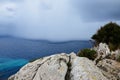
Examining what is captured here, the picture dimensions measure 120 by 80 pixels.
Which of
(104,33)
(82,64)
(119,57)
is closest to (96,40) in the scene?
(104,33)

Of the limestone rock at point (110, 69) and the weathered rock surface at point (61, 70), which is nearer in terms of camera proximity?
the weathered rock surface at point (61, 70)

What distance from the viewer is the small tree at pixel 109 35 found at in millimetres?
48875

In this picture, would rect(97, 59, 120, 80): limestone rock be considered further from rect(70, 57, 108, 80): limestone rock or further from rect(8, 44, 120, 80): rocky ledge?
rect(70, 57, 108, 80): limestone rock

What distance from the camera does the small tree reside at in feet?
160

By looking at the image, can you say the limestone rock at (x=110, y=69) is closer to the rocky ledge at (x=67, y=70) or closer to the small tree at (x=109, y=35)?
the rocky ledge at (x=67, y=70)

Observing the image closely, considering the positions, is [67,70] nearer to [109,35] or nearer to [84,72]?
[84,72]

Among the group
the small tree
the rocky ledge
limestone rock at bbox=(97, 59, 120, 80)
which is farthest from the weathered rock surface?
the small tree

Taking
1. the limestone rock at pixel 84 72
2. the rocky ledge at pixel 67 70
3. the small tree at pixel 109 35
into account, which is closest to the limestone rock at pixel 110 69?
the rocky ledge at pixel 67 70

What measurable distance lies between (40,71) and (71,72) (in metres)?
2.22

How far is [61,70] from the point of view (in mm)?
22703

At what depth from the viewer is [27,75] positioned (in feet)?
77.5

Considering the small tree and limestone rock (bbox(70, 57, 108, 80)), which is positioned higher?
the small tree

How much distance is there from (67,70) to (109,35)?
28.2m

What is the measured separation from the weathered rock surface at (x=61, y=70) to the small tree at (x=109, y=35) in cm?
2378
